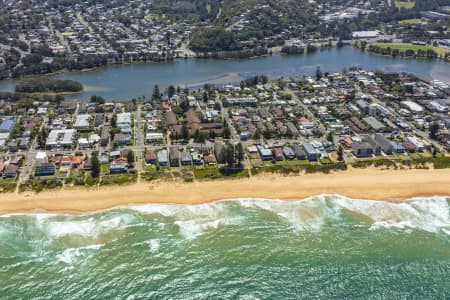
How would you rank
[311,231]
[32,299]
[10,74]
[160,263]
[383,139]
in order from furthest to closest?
[10,74], [383,139], [311,231], [160,263], [32,299]

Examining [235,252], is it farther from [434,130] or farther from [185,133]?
[434,130]

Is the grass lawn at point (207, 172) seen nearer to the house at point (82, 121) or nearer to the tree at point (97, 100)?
the house at point (82, 121)

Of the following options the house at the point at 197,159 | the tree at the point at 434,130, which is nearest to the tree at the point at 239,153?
the house at the point at 197,159

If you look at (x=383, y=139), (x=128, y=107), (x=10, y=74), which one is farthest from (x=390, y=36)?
(x=10, y=74)

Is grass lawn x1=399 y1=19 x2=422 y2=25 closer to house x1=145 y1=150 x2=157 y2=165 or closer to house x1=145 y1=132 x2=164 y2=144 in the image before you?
house x1=145 y1=132 x2=164 y2=144

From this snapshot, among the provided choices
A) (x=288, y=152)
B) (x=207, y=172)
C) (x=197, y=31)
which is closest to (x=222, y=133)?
(x=288, y=152)

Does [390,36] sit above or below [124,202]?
above

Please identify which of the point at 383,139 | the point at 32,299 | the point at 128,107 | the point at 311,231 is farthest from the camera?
the point at 128,107

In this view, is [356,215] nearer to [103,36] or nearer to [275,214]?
[275,214]
